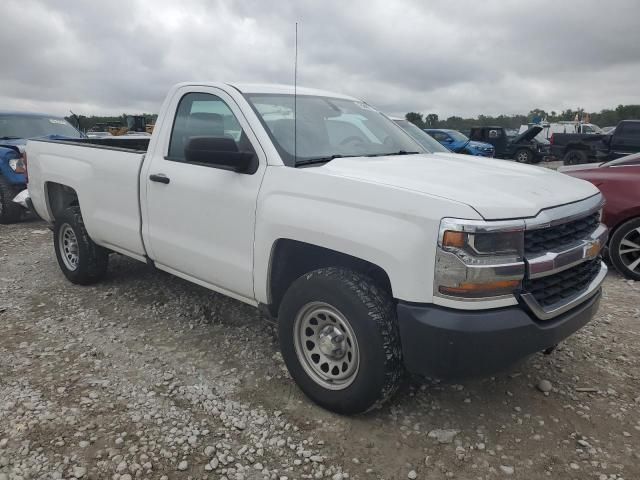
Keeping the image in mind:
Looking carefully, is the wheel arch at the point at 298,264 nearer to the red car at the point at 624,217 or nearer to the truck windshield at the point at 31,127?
the red car at the point at 624,217

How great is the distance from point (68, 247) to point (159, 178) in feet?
6.77

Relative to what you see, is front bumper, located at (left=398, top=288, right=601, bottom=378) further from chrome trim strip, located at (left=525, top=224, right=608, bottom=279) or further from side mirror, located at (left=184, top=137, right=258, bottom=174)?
side mirror, located at (left=184, top=137, right=258, bottom=174)

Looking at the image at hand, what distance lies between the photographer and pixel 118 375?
3387 millimetres

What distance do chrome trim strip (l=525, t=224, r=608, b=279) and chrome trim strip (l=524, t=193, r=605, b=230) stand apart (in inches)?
5.8

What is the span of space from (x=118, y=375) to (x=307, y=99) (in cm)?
234

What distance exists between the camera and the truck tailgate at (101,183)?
161 inches

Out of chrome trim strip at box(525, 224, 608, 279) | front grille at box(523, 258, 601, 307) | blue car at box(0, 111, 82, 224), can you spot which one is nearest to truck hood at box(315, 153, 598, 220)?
chrome trim strip at box(525, 224, 608, 279)

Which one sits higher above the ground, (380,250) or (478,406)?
(380,250)

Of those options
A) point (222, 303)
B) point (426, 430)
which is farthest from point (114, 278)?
point (426, 430)

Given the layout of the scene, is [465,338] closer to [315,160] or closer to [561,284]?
[561,284]

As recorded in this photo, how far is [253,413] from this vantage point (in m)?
2.98

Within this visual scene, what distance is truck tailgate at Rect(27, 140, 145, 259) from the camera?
13.4 feet

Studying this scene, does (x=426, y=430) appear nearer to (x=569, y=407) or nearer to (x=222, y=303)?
(x=569, y=407)

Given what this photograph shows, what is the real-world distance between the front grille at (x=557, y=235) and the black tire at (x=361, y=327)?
75 centimetres
